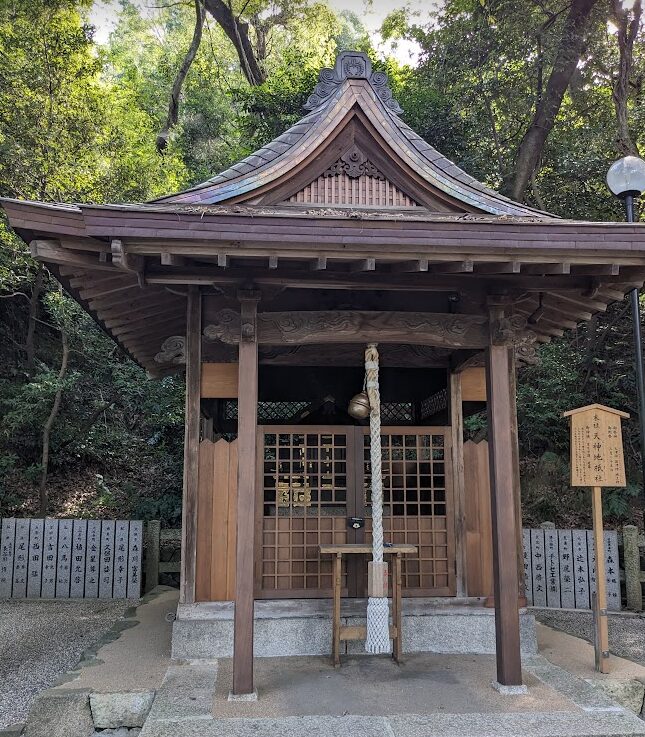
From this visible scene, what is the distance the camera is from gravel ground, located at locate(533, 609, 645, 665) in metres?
6.31

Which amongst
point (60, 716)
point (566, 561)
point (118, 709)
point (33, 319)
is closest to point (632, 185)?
point (566, 561)

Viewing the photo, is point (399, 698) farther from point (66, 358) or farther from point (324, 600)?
point (66, 358)

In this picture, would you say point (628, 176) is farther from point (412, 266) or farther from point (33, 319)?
point (33, 319)

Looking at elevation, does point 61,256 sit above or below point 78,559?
above

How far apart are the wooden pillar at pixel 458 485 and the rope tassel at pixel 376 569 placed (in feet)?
5.07

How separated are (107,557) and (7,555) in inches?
57.4

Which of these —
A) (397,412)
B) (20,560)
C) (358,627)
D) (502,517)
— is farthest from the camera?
(20,560)

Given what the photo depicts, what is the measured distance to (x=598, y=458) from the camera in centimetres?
545

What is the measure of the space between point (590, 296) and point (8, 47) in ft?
37.7

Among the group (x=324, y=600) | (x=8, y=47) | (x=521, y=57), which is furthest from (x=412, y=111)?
(x=324, y=600)

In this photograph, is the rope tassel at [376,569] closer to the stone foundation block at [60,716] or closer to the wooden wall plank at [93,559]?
the stone foundation block at [60,716]

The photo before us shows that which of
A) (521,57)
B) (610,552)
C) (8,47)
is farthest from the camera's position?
(521,57)

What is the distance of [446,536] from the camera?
20.3 feet

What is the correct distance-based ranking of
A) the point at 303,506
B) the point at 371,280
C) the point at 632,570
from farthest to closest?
the point at 632,570 → the point at 303,506 → the point at 371,280
